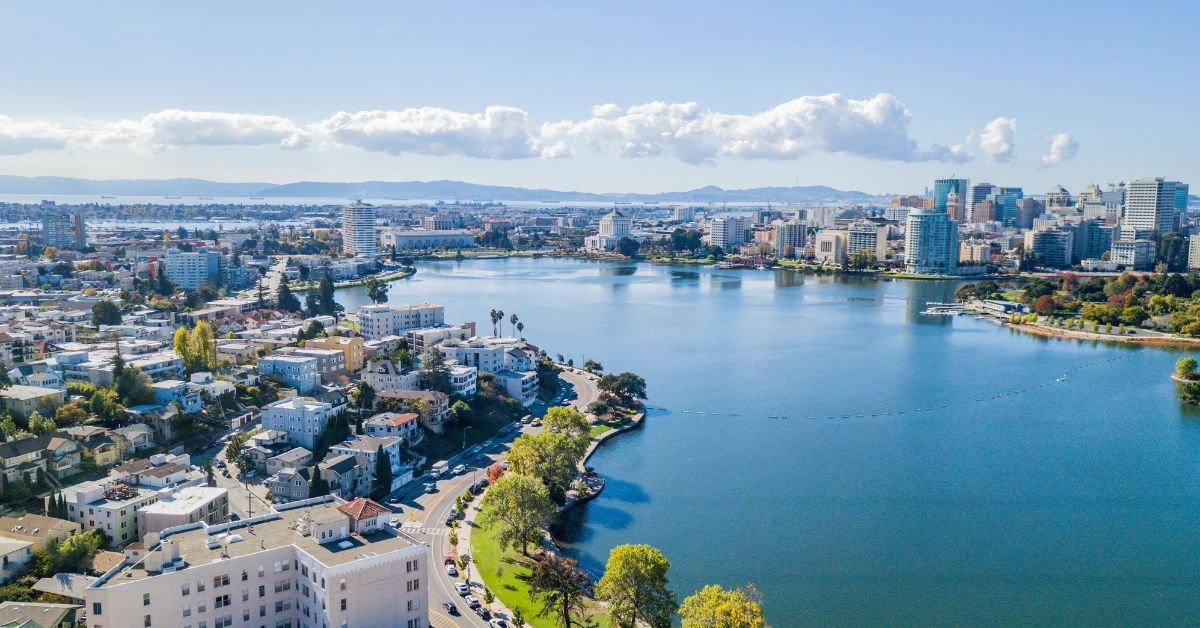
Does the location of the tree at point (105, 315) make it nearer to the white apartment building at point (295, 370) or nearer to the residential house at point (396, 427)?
the white apartment building at point (295, 370)

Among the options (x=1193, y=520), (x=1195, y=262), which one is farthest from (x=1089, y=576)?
(x=1195, y=262)

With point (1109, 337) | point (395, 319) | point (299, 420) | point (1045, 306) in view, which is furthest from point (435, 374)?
point (1045, 306)

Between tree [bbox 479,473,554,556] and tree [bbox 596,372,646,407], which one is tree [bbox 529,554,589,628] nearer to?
tree [bbox 479,473,554,556]

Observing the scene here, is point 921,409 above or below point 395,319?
below

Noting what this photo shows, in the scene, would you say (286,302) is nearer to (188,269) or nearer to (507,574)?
(188,269)

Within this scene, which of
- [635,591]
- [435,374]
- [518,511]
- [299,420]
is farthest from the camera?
[435,374]

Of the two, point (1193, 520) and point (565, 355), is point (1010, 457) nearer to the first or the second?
point (1193, 520)
